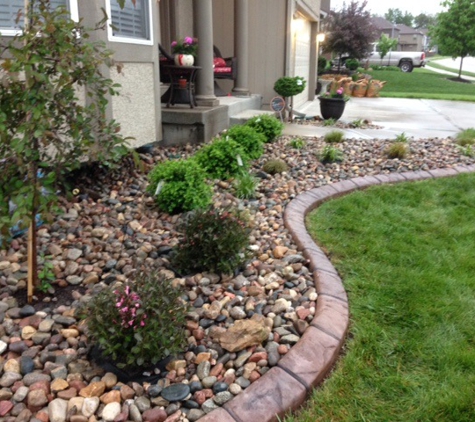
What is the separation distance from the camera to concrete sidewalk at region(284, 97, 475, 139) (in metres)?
7.27

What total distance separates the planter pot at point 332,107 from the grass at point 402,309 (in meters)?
4.68

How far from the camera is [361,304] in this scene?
A: 2486 millimetres

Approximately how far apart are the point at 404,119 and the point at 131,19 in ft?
21.7

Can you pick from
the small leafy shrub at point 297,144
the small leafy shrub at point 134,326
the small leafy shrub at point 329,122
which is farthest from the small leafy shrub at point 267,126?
the small leafy shrub at point 134,326

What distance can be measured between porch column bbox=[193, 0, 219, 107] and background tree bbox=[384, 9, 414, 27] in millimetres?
119946

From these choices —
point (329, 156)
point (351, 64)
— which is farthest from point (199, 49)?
point (351, 64)

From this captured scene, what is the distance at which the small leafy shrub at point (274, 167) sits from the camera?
4629mm

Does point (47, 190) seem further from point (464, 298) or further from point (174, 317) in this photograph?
point (464, 298)

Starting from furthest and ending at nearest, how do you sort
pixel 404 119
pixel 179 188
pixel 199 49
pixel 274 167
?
pixel 404 119 < pixel 199 49 < pixel 274 167 < pixel 179 188

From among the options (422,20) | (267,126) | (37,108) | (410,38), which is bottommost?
(267,126)

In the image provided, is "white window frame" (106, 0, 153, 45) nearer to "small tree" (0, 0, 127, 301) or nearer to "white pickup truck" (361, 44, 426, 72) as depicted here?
"small tree" (0, 0, 127, 301)

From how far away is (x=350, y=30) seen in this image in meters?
23.0

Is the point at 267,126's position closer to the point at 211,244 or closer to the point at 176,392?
the point at 211,244

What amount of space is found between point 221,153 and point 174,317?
2408 mm
